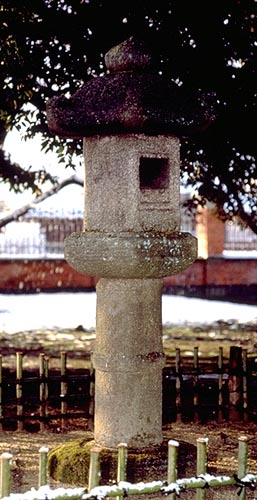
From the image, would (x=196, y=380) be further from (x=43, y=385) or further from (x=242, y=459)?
(x=242, y=459)

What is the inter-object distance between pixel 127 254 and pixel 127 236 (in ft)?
0.48

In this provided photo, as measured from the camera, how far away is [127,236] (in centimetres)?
528

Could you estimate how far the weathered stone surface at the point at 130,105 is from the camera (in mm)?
5270

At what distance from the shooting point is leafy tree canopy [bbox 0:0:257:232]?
8.01m

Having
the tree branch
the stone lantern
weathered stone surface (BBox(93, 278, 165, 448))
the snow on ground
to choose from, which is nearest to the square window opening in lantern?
the stone lantern

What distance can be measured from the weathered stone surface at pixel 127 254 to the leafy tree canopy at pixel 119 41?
3.16m

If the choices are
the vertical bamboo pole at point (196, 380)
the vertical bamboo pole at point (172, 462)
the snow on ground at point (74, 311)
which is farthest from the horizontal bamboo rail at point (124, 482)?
the snow on ground at point (74, 311)

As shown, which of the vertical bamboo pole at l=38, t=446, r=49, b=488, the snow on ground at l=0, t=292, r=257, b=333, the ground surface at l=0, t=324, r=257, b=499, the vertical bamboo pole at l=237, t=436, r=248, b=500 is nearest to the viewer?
the vertical bamboo pole at l=38, t=446, r=49, b=488

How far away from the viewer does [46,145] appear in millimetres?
8695

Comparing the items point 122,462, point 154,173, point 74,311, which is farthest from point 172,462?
point 74,311

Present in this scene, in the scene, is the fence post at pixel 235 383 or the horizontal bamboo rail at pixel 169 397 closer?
the horizontal bamboo rail at pixel 169 397

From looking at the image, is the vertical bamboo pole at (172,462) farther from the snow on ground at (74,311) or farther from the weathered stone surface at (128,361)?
the snow on ground at (74,311)

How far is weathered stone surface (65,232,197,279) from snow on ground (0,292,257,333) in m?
10.6

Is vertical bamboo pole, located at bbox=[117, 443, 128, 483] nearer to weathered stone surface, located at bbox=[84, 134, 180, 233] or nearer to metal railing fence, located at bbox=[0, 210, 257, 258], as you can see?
weathered stone surface, located at bbox=[84, 134, 180, 233]
